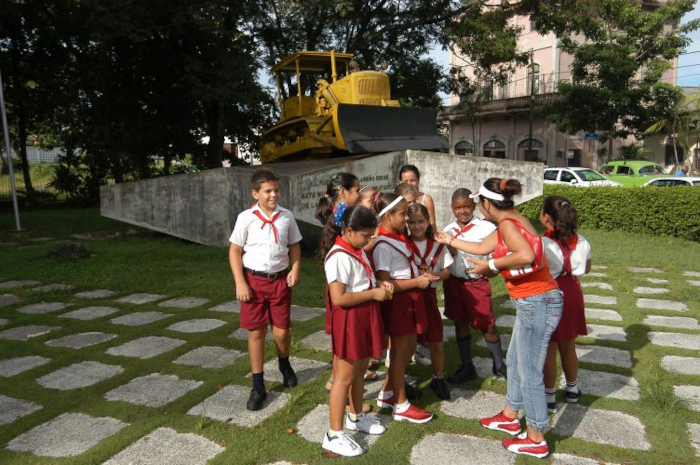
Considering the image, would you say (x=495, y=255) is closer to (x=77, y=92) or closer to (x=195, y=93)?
(x=195, y=93)

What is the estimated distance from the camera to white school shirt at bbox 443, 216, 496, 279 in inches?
131

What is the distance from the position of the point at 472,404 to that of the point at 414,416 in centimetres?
46

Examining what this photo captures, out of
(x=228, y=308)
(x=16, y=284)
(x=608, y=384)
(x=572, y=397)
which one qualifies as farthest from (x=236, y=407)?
(x=16, y=284)

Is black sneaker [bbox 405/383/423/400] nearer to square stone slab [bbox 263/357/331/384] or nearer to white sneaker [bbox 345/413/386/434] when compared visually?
white sneaker [bbox 345/413/386/434]

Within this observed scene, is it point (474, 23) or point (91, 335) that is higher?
point (474, 23)

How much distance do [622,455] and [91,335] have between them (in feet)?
13.5

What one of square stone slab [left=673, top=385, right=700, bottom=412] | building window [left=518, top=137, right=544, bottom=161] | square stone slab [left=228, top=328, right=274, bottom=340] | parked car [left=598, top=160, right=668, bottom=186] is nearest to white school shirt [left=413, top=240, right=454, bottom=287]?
square stone slab [left=673, top=385, right=700, bottom=412]

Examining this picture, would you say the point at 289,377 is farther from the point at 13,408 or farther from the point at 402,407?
the point at 13,408

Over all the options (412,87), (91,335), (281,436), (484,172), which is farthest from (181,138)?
(281,436)

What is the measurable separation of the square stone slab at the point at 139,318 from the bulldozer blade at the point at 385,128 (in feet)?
15.4

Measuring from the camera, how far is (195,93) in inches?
512

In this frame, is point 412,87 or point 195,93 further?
point 412,87

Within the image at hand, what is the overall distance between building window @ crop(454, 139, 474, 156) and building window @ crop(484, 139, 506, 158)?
1.15m

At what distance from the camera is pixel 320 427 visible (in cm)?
298
